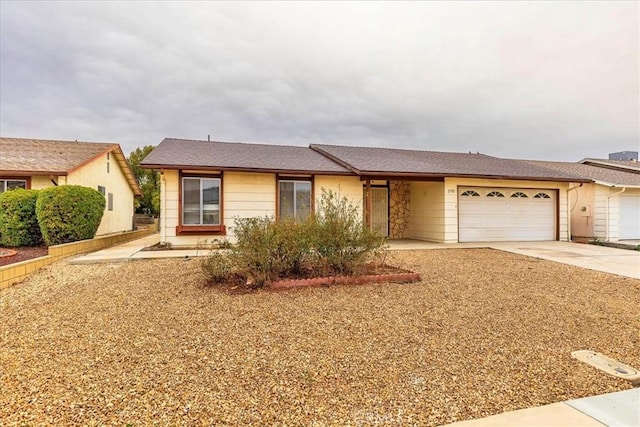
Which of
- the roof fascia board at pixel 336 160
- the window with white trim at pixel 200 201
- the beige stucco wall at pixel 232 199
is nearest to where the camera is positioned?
the beige stucco wall at pixel 232 199

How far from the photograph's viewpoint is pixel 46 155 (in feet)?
47.1

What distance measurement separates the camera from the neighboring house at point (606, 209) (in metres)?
14.8

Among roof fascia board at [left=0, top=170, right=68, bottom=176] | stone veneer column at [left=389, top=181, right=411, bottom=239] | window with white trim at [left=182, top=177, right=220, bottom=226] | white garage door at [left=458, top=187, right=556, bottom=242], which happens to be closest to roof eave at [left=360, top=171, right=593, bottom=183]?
white garage door at [left=458, top=187, right=556, bottom=242]

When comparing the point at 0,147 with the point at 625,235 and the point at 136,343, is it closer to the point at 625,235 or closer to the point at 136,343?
the point at 136,343

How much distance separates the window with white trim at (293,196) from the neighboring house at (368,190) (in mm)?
35

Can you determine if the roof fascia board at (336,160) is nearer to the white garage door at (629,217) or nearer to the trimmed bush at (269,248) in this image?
the trimmed bush at (269,248)

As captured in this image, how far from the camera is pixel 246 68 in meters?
15.1

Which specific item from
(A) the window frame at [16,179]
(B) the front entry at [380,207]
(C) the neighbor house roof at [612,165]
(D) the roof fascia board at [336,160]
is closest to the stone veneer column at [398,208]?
(B) the front entry at [380,207]

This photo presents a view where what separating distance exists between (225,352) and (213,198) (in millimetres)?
8856

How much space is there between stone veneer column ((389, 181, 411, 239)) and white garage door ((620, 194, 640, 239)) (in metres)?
8.64

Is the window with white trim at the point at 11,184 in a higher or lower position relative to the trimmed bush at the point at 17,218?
higher

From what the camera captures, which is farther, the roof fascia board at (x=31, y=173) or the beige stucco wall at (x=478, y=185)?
the beige stucco wall at (x=478, y=185)

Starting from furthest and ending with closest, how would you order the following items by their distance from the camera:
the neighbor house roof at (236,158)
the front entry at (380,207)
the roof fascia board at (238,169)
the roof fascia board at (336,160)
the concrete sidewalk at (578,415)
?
the front entry at (380,207) → the roof fascia board at (336,160) → the neighbor house roof at (236,158) → the roof fascia board at (238,169) → the concrete sidewalk at (578,415)

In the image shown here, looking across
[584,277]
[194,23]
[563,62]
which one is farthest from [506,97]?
[194,23]
